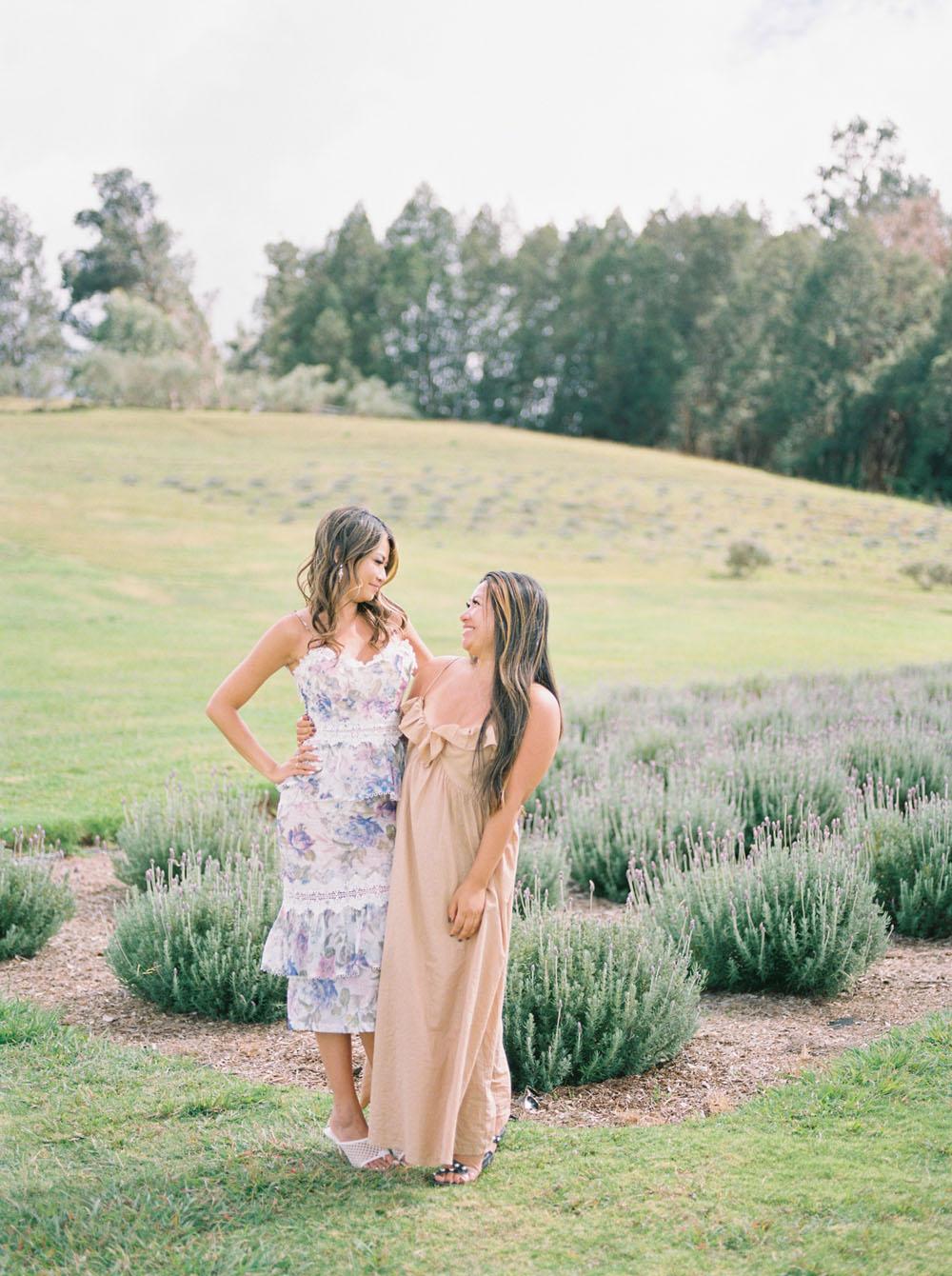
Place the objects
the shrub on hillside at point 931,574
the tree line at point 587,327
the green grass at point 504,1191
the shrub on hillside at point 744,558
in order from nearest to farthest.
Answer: the green grass at point 504,1191 < the shrub on hillside at point 931,574 < the shrub on hillside at point 744,558 < the tree line at point 587,327

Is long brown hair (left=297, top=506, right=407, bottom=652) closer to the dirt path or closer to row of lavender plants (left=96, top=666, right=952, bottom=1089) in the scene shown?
row of lavender plants (left=96, top=666, right=952, bottom=1089)

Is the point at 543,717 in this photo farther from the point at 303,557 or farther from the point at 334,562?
the point at 303,557

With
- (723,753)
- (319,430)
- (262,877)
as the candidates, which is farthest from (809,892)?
(319,430)

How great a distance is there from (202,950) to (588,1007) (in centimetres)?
162

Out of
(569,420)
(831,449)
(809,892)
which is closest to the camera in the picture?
(809,892)

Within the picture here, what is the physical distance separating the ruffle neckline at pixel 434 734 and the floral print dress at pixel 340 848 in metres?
0.09

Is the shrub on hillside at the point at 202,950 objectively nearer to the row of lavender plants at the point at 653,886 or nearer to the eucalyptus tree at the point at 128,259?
the row of lavender plants at the point at 653,886

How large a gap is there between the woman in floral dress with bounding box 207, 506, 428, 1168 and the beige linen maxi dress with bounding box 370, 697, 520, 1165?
95 mm

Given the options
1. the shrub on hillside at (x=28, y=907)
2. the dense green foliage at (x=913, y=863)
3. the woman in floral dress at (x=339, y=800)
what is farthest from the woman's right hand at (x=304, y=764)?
the dense green foliage at (x=913, y=863)

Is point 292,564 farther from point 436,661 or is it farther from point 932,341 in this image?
point 932,341

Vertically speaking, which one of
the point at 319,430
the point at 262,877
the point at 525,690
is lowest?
the point at 262,877

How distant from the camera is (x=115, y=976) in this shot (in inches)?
196

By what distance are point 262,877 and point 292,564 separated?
58.5ft

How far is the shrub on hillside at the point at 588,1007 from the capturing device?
12.4 ft
